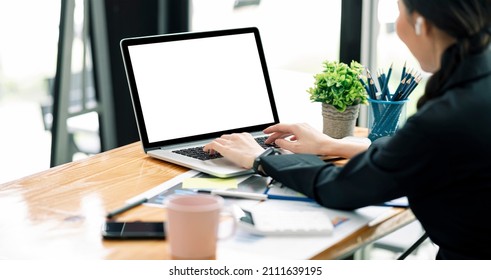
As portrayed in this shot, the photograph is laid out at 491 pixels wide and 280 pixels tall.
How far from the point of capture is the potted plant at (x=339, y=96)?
72.8 inches

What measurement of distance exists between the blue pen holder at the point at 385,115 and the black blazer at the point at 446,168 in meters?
0.59

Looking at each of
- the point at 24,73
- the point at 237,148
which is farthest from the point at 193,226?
the point at 24,73

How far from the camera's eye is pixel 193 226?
1099mm

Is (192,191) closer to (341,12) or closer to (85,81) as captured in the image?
(341,12)

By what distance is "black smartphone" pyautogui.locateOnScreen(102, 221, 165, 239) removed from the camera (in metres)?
1.22

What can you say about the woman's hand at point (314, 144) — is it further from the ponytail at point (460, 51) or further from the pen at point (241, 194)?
the ponytail at point (460, 51)

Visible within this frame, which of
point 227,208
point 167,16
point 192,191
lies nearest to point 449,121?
point 227,208

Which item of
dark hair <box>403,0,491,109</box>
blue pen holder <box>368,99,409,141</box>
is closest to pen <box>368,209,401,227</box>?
dark hair <box>403,0,491,109</box>

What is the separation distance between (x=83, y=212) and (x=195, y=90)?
1.83 feet

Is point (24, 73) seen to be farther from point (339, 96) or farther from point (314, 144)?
point (314, 144)

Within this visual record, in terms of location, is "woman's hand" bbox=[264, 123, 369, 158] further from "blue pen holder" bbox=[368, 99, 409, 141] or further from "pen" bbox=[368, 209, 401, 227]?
"pen" bbox=[368, 209, 401, 227]

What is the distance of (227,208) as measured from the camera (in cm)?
136

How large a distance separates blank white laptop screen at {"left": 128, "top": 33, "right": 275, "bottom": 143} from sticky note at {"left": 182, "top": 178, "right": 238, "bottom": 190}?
0.84 feet

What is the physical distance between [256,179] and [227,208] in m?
0.20
